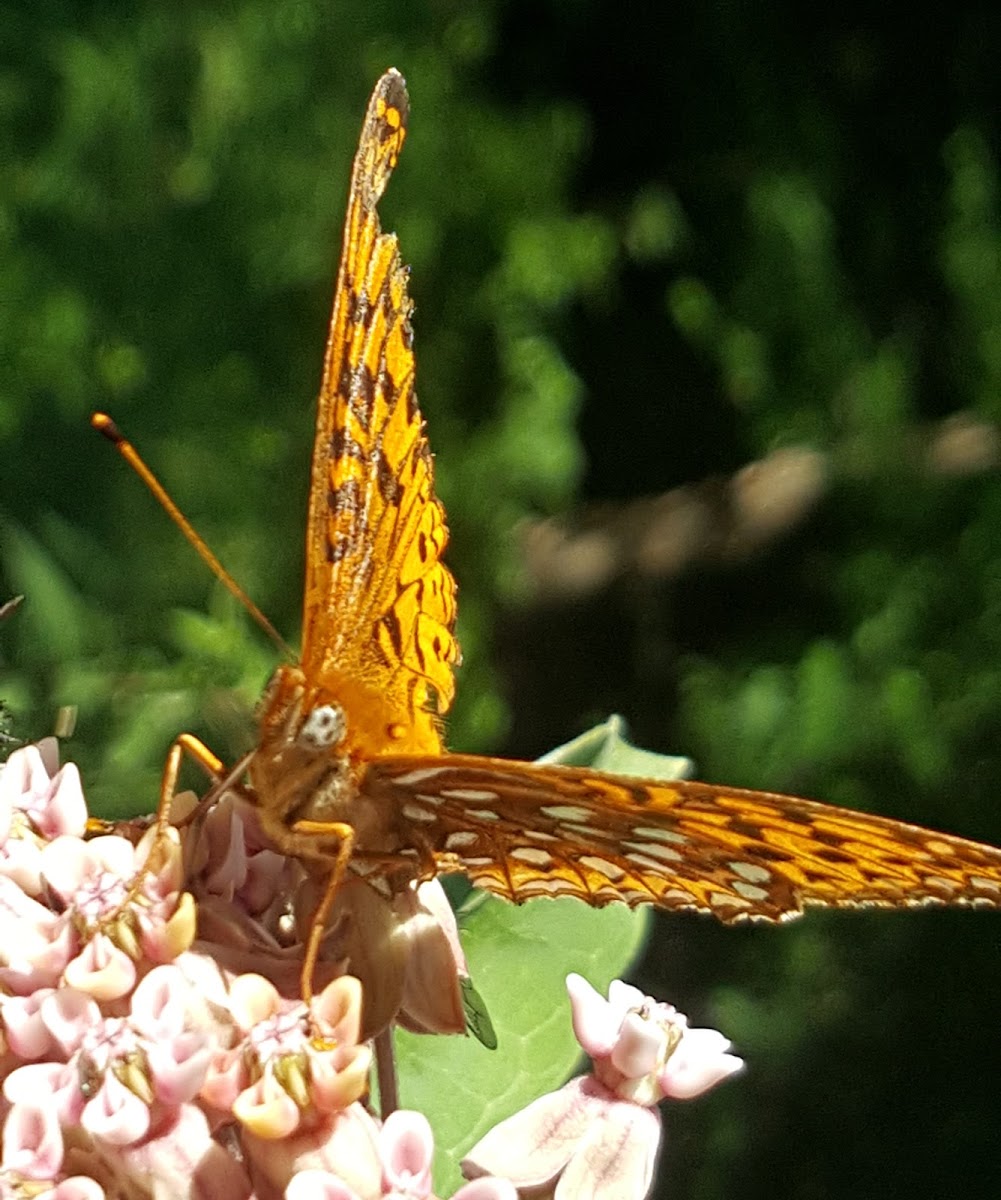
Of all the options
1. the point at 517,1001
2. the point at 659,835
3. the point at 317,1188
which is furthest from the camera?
the point at 517,1001

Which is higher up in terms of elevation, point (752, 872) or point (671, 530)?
point (752, 872)

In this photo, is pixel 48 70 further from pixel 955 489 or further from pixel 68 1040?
pixel 68 1040

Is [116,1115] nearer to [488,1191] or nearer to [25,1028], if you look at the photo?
[25,1028]

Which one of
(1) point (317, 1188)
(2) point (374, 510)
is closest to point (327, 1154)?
(1) point (317, 1188)

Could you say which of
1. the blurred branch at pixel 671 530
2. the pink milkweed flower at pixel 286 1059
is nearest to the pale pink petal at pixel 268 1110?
the pink milkweed flower at pixel 286 1059

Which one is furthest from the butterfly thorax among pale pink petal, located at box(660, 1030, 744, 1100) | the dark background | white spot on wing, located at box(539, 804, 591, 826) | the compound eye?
the dark background

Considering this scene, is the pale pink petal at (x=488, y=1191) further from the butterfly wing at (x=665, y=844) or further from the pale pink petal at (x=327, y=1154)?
the butterfly wing at (x=665, y=844)

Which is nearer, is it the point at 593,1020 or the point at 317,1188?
the point at 317,1188

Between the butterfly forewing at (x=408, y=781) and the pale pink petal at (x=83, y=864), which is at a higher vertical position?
the butterfly forewing at (x=408, y=781)

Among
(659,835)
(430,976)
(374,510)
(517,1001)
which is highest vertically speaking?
(374,510)
